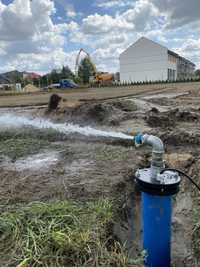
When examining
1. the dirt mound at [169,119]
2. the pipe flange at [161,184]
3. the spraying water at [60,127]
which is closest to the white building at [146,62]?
the dirt mound at [169,119]

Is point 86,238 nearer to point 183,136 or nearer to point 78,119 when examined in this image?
point 183,136

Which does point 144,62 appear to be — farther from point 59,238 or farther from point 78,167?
point 59,238

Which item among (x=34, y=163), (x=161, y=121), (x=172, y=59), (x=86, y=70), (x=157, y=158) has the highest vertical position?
(x=172, y=59)

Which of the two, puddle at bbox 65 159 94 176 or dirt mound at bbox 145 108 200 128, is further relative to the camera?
dirt mound at bbox 145 108 200 128

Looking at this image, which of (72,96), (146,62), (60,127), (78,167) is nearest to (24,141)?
(60,127)

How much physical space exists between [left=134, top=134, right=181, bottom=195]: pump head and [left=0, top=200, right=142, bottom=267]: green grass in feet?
1.59

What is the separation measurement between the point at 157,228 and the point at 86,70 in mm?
46933

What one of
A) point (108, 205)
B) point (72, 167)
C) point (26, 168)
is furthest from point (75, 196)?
point (26, 168)

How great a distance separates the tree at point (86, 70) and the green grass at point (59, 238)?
4067 centimetres

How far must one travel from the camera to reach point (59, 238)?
1.98 metres

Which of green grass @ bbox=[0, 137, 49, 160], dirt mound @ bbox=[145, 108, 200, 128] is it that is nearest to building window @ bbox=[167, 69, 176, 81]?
dirt mound @ bbox=[145, 108, 200, 128]

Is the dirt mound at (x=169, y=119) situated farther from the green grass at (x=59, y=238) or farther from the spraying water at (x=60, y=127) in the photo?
the green grass at (x=59, y=238)

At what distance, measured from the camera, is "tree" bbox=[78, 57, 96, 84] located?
141 feet

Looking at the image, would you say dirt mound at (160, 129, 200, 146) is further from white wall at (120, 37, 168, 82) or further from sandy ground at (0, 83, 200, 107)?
white wall at (120, 37, 168, 82)
